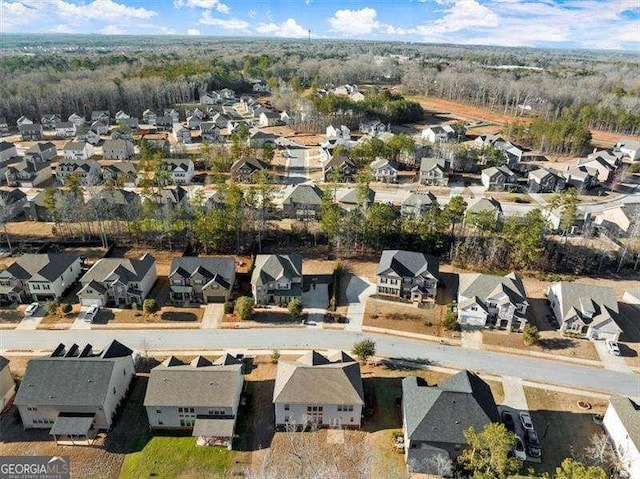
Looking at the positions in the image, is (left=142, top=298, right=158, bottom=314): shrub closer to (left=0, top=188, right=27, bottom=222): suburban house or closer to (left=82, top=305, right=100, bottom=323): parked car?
(left=82, top=305, right=100, bottom=323): parked car

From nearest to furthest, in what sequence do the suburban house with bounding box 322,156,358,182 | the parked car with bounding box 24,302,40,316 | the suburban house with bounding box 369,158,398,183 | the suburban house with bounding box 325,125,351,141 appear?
1. the parked car with bounding box 24,302,40,316
2. the suburban house with bounding box 369,158,398,183
3. the suburban house with bounding box 322,156,358,182
4. the suburban house with bounding box 325,125,351,141

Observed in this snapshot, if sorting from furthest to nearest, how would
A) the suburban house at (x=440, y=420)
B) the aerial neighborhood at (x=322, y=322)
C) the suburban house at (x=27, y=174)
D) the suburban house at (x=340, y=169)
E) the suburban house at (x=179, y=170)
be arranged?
the suburban house at (x=340, y=169) → the suburban house at (x=179, y=170) → the suburban house at (x=27, y=174) → the aerial neighborhood at (x=322, y=322) → the suburban house at (x=440, y=420)

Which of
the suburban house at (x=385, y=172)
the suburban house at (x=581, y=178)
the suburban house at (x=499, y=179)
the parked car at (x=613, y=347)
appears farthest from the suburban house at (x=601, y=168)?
the parked car at (x=613, y=347)

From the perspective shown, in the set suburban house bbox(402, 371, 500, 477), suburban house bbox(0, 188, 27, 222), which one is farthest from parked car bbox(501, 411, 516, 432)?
suburban house bbox(0, 188, 27, 222)

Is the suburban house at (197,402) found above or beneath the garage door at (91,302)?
above

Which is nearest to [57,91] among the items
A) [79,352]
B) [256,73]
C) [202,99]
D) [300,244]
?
[202,99]

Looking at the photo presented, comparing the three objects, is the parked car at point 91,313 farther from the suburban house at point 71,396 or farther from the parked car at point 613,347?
the parked car at point 613,347

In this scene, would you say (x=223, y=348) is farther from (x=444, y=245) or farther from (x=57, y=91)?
(x=57, y=91)
